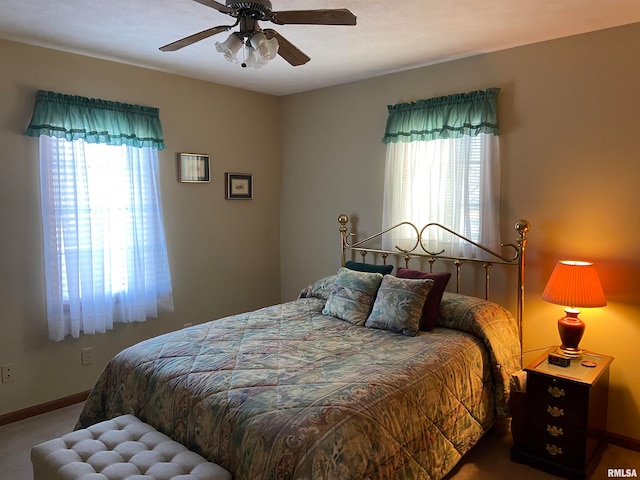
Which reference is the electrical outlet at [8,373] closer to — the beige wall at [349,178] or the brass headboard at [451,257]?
the beige wall at [349,178]

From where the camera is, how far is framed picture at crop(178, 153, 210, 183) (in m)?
3.99

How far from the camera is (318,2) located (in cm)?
246

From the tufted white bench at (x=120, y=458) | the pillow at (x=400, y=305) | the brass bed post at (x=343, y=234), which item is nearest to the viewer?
the tufted white bench at (x=120, y=458)

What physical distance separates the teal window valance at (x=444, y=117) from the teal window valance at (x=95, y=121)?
1.88m

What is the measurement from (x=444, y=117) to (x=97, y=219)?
8.72 ft

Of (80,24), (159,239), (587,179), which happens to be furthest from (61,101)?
(587,179)

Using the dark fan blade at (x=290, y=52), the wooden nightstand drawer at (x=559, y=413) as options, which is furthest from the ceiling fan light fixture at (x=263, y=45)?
the wooden nightstand drawer at (x=559, y=413)

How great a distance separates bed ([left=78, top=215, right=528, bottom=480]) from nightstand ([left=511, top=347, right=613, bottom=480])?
20 cm

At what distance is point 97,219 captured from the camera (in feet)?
11.3

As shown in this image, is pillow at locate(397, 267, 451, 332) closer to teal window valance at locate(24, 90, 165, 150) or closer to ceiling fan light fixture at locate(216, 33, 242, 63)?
ceiling fan light fixture at locate(216, 33, 242, 63)

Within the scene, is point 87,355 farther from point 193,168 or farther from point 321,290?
point 321,290

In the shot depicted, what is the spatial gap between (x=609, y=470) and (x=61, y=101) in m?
4.10

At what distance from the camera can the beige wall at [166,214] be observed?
10.3ft

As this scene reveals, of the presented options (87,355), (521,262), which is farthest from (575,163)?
(87,355)
